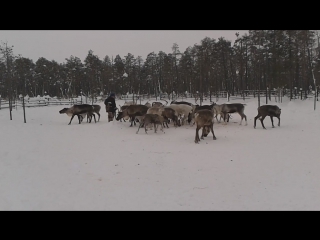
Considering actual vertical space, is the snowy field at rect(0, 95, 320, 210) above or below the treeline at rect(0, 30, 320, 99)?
below

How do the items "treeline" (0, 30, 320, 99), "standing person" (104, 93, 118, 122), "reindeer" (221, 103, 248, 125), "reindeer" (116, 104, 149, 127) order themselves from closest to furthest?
"reindeer" (116, 104, 149, 127), "reindeer" (221, 103, 248, 125), "standing person" (104, 93, 118, 122), "treeline" (0, 30, 320, 99)

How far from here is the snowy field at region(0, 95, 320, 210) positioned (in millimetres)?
5508

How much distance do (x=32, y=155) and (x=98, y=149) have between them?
7.71ft

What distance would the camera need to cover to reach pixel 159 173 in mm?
7457

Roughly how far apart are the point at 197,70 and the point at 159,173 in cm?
4439

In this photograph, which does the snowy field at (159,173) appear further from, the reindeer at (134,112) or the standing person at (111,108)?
the standing person at (111,108)

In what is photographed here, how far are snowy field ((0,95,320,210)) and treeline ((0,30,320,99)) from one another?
25939mm

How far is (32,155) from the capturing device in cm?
880

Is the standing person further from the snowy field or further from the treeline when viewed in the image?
the treeline

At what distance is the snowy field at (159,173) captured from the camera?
18.1 ft

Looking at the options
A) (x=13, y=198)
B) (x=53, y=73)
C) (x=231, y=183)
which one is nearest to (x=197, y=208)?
(x=231, y=183)

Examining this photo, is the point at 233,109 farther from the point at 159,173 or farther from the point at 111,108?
the point at 159,173

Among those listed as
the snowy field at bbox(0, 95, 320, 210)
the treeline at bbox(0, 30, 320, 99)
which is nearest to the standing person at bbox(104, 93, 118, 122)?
the snowy field at bbox(0, 95, 320, 210)

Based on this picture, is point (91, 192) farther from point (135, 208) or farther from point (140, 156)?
point (140, 156)
